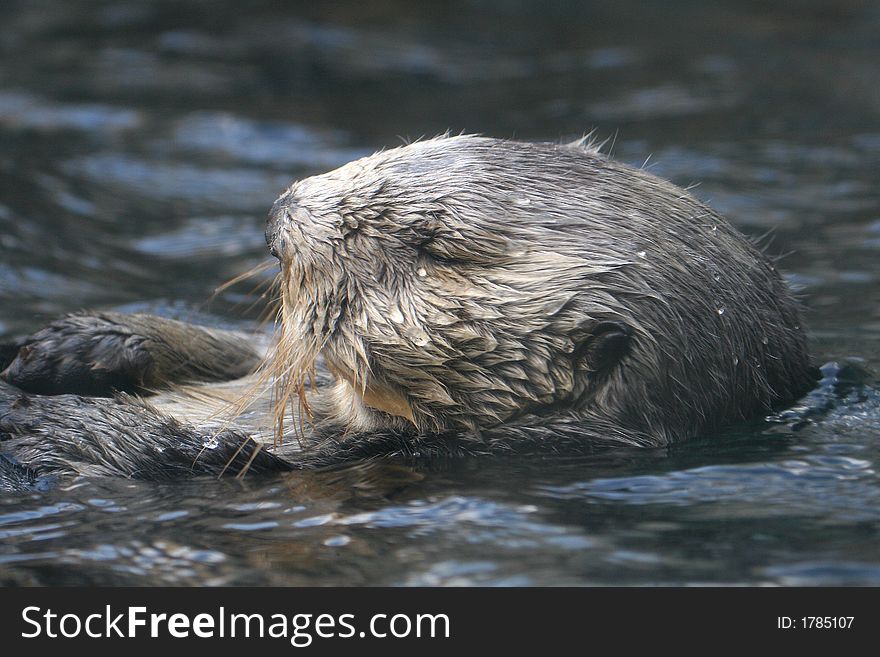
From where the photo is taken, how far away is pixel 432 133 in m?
9.38

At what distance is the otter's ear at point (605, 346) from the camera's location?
360 cm

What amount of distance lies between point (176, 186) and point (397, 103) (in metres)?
2.54

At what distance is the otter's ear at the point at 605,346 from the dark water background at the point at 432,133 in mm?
312

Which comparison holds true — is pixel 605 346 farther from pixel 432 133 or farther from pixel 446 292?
pixel 432 133

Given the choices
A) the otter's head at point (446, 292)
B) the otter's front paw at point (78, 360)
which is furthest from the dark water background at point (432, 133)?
the otter's front paw at point (78, 360)

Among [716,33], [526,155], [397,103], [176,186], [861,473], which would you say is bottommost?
[861,473]

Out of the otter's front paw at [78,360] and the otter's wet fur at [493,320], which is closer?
the otter's wet fur at [493,320]

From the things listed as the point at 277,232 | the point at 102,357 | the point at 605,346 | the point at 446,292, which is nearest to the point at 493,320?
the point at 446,292

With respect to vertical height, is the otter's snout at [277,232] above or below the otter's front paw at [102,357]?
above

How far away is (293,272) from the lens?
3.91 metres

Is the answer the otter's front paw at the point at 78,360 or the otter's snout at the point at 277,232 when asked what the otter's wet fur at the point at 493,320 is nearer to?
the otter's snout at the point at 277,232

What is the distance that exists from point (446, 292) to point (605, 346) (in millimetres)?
513

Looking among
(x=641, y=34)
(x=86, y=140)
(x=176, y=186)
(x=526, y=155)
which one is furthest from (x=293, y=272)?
(x=641, y=34)
